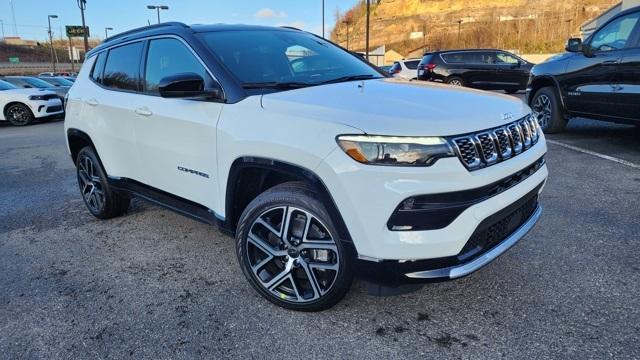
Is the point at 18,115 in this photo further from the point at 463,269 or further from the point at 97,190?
the point at 463,269

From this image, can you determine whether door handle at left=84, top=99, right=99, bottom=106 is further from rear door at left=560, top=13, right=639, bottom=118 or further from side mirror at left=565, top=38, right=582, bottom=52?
rear door at left=560, top=13, right=639, bottom=118

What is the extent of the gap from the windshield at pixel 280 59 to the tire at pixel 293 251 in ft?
2.68

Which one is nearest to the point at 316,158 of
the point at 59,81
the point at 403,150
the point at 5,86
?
the point at 403,150

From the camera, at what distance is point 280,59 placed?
339cm

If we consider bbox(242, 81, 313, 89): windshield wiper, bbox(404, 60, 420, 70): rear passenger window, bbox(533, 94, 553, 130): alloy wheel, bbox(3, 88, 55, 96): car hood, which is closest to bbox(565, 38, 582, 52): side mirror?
bbox(533, 94, 553, 130): alloy wheel

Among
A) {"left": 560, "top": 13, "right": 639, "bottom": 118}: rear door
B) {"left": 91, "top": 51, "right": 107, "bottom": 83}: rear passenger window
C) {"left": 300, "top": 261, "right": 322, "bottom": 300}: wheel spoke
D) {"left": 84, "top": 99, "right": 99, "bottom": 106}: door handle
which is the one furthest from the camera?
{"left": 560, "top": 13, "right": 639, "bottom": 118}: rear door

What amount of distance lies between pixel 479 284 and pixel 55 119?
16.0 metres

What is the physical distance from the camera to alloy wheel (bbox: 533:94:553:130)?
303 inches

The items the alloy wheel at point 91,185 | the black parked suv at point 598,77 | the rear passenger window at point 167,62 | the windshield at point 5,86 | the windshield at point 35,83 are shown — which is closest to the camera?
the rear passenger window at point 167,62

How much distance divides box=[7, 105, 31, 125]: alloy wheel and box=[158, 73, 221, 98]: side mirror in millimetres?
13243

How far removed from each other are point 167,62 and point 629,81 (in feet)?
18.8

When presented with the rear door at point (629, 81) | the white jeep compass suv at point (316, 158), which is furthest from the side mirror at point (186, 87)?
the rear door at point (629, 81)

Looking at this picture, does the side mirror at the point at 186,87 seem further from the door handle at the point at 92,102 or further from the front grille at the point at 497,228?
the front grille at the point at 497,228

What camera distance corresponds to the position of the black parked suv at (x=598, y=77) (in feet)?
19.6
